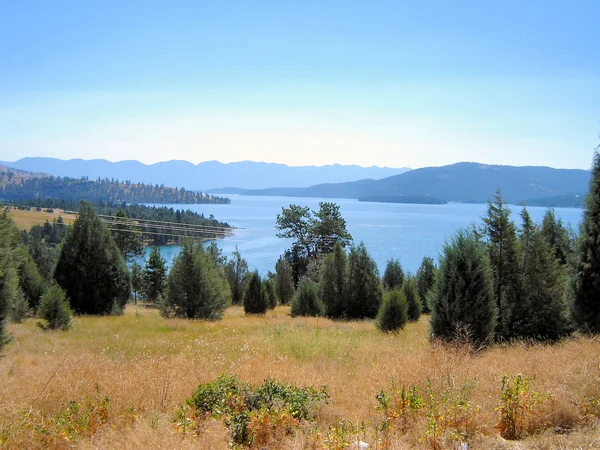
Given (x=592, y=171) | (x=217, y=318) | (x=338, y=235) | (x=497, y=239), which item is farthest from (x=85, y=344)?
(x=338, y=235)

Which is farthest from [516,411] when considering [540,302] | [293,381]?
[540,302]

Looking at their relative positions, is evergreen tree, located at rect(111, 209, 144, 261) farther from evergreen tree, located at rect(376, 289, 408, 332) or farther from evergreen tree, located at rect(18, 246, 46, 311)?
evergreen tree, located at rect(376, 289, 408, 332)

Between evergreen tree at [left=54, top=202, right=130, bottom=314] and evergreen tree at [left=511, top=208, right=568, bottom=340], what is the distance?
17945mm

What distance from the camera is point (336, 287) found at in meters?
23.8

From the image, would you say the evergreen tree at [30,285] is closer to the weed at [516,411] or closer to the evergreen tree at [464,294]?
the evergreen tree at [464,294]

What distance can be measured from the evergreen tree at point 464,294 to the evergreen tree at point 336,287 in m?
12.5

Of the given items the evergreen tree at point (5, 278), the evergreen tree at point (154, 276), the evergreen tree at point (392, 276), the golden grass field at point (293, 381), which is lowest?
the evergreen tree at point (154, 276)

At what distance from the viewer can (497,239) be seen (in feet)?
42.4

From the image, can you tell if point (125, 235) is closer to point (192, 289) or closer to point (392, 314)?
point (192, 289)

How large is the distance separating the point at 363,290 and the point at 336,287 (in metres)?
1.57

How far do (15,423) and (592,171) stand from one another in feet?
46.2

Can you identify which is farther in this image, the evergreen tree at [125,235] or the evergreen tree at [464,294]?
the evergreen tree at [125,235]

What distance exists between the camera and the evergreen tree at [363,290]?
2325 centimetres

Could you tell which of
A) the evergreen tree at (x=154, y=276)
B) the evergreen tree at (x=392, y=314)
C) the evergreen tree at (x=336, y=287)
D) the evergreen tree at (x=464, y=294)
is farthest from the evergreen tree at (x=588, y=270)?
the evergreen tree at (x=154, y=276)
